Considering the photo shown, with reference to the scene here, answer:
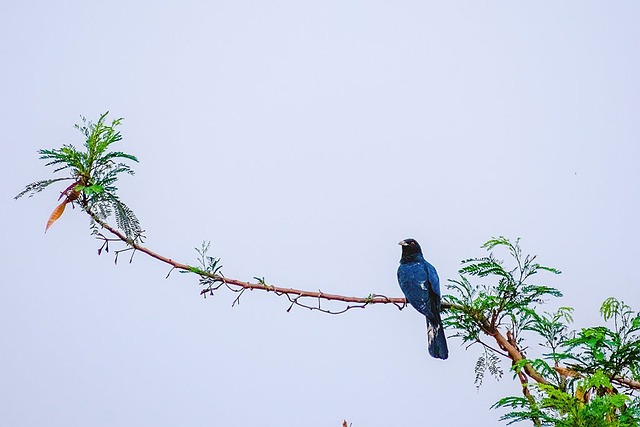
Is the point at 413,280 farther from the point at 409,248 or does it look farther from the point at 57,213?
the point at 57,213

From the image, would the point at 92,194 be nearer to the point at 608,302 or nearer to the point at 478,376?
the point at 478,376

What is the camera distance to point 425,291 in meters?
2.62

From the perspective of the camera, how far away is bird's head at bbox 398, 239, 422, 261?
3.39 m

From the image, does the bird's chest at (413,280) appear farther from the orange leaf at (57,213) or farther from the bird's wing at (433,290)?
the orange leaf at (57,213)

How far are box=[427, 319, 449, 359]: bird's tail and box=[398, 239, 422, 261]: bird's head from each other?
99cm

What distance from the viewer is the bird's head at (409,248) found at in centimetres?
339

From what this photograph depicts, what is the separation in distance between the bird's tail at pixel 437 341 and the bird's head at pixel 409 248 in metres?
0.99

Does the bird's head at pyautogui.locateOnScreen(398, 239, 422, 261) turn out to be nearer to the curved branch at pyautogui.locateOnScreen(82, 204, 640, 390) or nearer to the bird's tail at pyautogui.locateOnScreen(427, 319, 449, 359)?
the bird's tail at pyautogui.locateOnScreen(427, 319, 449, 359)

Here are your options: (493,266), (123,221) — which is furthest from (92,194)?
(493,266)

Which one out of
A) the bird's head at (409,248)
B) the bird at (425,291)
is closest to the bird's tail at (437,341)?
the bird at (425,291)

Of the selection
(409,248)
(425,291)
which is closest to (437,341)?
(425,291)

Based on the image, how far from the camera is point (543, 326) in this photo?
1.91m

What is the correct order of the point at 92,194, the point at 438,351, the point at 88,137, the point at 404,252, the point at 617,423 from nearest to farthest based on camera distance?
the point at 617,423
the point at 92,194
the point at 88,137
the point at 438,351
the point at 404,252

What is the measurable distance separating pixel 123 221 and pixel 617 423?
118cm
